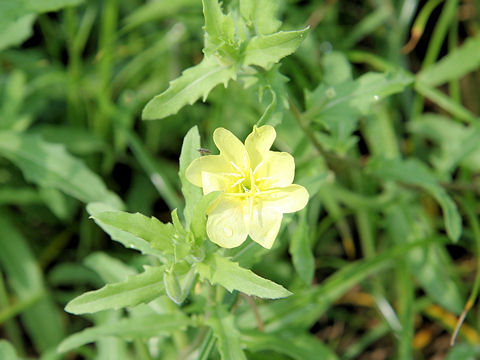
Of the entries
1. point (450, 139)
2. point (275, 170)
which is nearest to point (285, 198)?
point (275, 170)

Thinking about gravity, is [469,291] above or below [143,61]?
below

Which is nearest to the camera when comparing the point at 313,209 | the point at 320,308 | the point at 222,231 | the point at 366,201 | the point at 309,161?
the point at 222,231

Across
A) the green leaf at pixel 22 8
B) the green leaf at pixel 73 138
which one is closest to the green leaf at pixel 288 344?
the green leaf at pixel 73 138

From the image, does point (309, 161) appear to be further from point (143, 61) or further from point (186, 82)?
point (143, 61)

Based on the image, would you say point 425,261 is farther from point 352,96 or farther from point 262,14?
point 262,14

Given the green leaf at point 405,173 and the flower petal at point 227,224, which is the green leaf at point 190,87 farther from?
the green leaf at point 405,173

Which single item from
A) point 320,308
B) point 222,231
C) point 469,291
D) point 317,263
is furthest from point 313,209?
point 222,231

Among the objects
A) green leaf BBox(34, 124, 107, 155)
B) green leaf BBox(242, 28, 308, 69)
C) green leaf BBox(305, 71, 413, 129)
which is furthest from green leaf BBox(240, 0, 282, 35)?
green leaf BBox(34, 124, 107, 155)

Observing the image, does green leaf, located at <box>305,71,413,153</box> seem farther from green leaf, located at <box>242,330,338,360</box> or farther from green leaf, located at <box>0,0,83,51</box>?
green leaf, located at <box>0,0,83,51</box>
